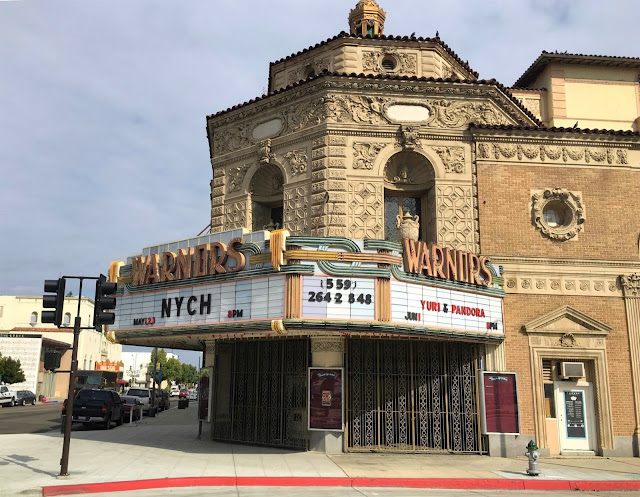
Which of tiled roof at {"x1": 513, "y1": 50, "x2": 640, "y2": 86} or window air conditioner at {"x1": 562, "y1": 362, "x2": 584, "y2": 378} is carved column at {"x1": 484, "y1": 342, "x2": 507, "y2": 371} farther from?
tiled roof at {"x1": 513, "y1": 50, "x2": 640, "y2": 86}

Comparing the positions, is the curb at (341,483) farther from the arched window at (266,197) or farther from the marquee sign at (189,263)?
the arched window at (266,197)

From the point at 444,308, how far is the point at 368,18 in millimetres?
15216

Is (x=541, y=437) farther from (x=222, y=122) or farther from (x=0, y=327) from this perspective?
(x=0, y=327)

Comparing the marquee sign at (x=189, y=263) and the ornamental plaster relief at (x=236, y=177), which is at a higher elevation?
the ornamental plaster relief at (x=236, y=177)

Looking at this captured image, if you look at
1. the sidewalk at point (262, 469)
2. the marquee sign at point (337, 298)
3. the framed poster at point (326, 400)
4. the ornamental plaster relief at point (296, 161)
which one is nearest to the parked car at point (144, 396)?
the sidewalk at point (262, 469)

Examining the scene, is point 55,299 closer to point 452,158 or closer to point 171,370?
point 452,158

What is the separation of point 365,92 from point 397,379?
9.73 meters

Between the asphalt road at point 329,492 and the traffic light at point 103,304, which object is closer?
the asphalt road at point 329,492

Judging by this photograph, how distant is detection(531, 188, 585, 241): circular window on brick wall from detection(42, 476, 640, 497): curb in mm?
8384

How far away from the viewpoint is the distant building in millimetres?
62594

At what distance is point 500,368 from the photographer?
19.0 meters

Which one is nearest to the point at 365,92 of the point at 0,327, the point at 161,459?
the point at 161,459

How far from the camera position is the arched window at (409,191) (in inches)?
810

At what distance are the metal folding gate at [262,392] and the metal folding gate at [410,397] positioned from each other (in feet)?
5.88
